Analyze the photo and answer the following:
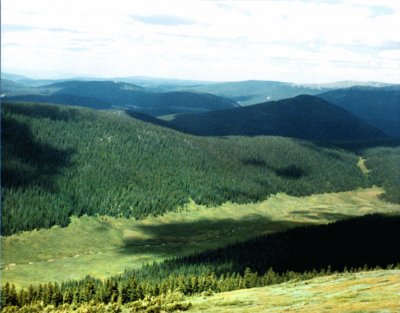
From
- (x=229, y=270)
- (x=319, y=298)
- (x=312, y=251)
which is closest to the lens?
(x=319, y=298)

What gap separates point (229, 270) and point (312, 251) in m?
38.1

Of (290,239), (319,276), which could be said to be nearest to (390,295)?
(319,276)

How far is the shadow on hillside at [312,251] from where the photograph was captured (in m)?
161

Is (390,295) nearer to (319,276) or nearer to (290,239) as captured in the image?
(319,276)

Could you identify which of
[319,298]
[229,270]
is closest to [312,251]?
[229,270]

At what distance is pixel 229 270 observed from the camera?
15112cm

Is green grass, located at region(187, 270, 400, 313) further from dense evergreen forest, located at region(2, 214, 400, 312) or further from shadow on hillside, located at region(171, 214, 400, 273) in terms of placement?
shadow on hillside, located at region(171, 214, 400, 273)

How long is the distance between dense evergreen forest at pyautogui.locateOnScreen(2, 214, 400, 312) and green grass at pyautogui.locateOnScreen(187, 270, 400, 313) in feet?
32.5

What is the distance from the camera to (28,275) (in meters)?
158

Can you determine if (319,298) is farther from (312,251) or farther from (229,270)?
(312,251)

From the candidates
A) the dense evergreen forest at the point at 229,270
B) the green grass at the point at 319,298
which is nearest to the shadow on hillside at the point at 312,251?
the dense evergreen forest at the point at 229,270

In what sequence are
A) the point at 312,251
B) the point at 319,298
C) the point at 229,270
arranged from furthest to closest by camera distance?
the point at 312,251 < the point at 229,270 < the point at 319,298

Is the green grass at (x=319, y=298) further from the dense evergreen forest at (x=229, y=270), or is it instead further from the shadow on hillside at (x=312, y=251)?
the shadow on hillside at (x=312, y=251)

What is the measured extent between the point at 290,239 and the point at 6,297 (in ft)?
339
